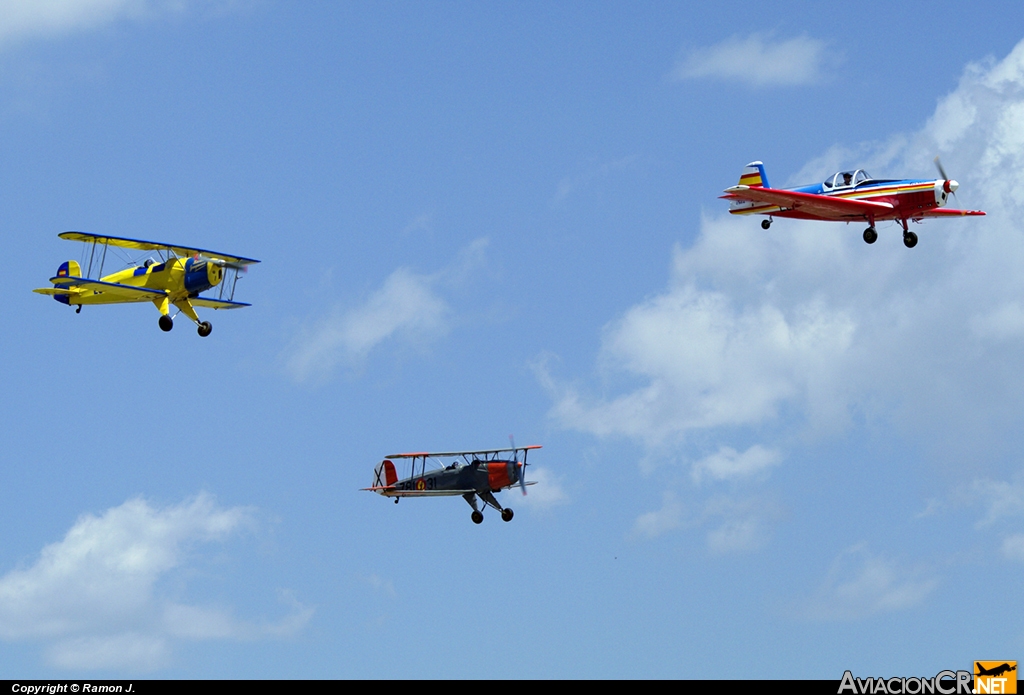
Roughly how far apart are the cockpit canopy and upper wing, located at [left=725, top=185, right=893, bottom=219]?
942 mm

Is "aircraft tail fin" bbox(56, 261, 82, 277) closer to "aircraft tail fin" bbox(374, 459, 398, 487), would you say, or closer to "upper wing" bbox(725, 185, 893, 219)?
"aircraft tail fin" bbox(374, 459, 398, 487)

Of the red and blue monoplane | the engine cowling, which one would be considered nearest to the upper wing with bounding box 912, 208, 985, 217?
the red and blue monoplane

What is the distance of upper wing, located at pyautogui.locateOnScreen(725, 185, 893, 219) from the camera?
174 feet

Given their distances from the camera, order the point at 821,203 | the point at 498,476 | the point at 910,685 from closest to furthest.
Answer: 1. the point at 910,685
2. the point at 821,203
3. the point at 498,476

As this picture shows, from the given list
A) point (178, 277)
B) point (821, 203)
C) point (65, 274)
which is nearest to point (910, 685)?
point (821, 203)

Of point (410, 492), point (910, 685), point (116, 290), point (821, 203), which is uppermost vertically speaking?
point (821, 203)

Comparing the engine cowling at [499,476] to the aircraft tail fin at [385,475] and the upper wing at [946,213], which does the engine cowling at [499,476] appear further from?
the upper wing at [946,213]

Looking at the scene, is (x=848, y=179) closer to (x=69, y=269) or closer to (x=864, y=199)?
(x=864, y=199)

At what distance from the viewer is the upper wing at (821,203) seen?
53.1m

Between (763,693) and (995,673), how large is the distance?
6.69m

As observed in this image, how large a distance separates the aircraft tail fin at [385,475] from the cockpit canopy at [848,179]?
2159 cm

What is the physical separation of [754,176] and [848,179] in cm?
597

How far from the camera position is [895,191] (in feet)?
176

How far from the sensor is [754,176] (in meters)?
59.8
